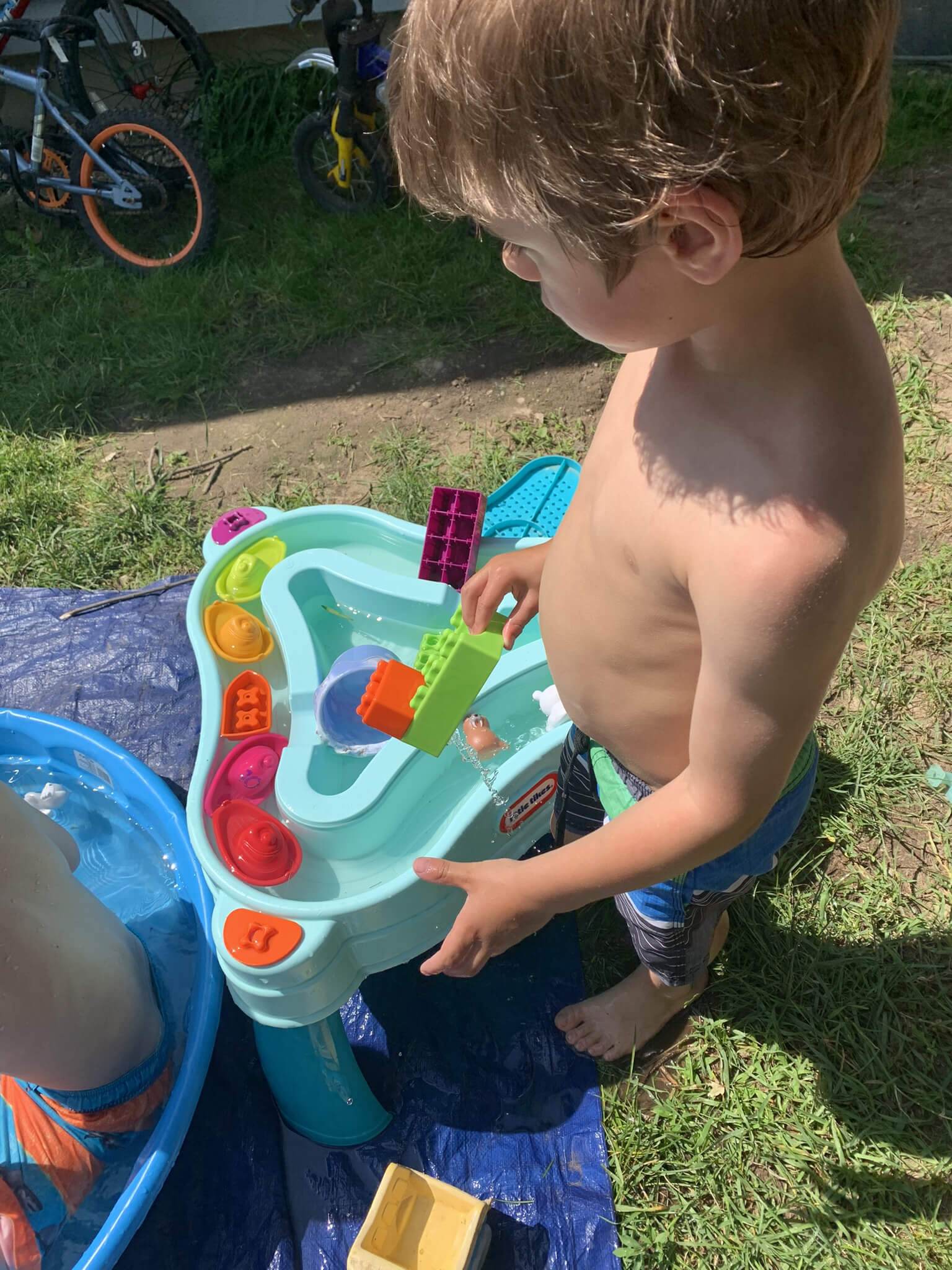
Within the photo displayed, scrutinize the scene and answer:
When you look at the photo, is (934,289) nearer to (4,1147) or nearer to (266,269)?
(266,269)

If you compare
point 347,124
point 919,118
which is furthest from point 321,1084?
point 919,118

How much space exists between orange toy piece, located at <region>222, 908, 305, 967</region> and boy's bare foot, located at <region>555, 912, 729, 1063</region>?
492 mm

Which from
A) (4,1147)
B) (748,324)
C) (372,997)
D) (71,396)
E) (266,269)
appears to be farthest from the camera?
(266,269)

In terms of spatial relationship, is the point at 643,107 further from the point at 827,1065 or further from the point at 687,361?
the point at 827,1065

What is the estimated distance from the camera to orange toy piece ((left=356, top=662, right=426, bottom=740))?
1.33 meters

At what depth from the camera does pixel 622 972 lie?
1.53 metres

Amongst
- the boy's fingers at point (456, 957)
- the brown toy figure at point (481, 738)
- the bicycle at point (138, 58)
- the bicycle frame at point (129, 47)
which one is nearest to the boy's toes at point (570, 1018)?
the brown toy figure at point (481, 738)

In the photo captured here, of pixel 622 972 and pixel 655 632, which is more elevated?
pixel 655 632

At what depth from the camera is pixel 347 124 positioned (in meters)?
2.84

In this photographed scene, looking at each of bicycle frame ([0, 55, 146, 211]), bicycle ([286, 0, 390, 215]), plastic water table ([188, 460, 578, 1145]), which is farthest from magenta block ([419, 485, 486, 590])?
bicycle frame ([0, 55, 146, 211])

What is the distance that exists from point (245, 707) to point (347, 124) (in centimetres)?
211

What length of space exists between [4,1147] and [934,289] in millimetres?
2690

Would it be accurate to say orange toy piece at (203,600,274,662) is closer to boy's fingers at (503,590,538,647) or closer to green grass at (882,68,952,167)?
boy's fingers at (503,590,538,647)

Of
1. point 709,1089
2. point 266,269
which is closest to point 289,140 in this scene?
point 266,269
